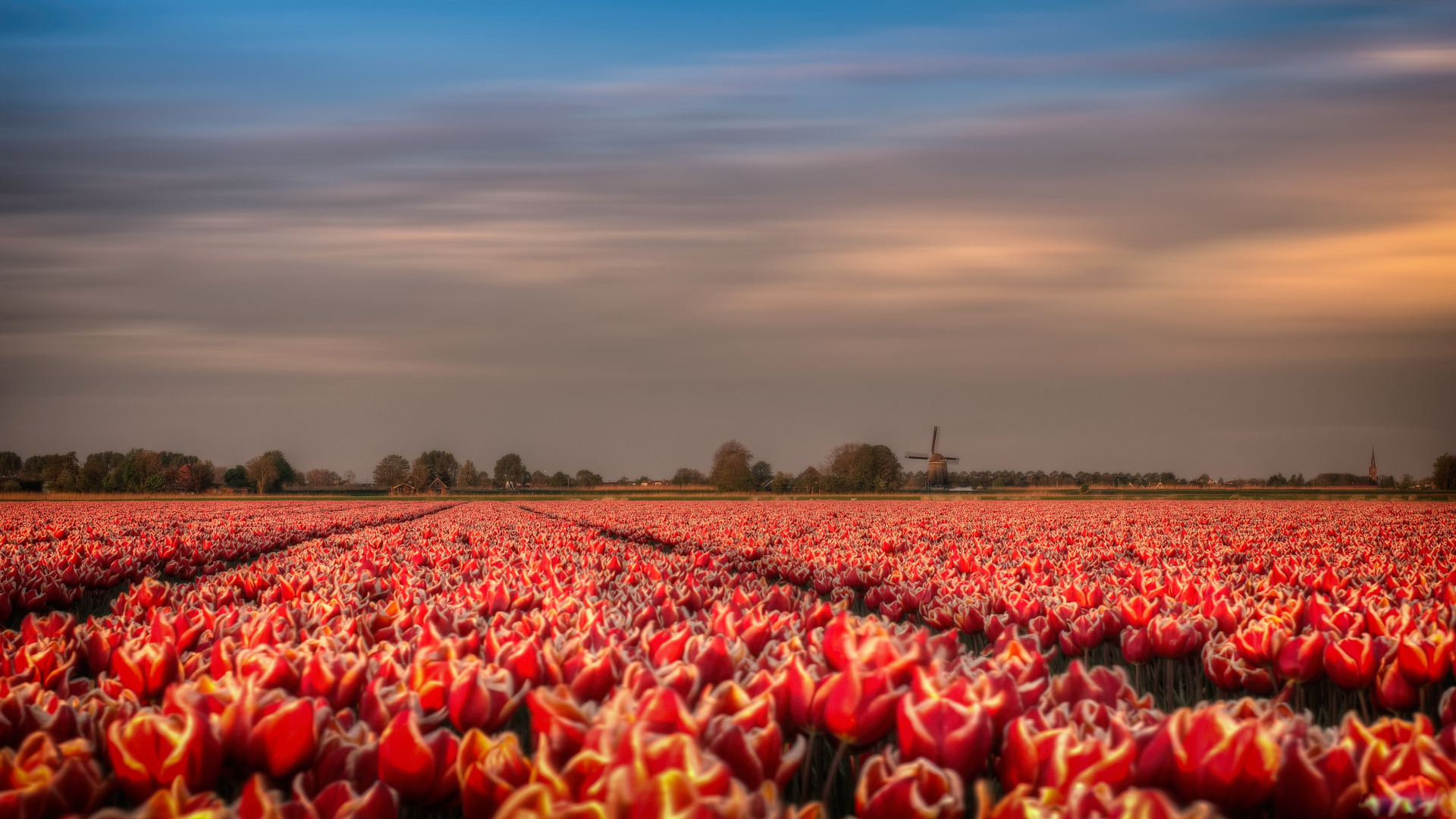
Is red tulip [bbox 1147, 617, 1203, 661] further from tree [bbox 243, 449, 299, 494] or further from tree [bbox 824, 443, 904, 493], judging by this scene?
tree [bbox 243, 449, 299, 494]

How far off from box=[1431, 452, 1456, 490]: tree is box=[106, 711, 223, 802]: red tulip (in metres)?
107

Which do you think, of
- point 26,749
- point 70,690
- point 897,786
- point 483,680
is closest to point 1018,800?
point 897,786

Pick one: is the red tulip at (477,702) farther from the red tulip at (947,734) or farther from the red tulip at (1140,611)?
the red tulip at (1140,611)

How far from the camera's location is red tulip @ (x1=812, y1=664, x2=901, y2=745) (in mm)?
2412

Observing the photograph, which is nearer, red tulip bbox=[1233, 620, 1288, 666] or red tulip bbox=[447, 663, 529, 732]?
red tulip bbox=[447, 663, 529, 732]

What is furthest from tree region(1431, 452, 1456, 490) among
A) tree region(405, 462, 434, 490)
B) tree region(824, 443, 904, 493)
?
tree region(405, 462, 434, 490)

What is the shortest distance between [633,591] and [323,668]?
253cm

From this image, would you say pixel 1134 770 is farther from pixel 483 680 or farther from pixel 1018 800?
pixel 483 680

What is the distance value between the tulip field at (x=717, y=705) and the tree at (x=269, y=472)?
103769 mm

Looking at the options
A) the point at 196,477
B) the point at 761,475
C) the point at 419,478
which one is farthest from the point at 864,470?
the point at 196,477

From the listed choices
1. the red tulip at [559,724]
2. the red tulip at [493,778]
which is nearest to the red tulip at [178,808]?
the red tulip at [493,778]

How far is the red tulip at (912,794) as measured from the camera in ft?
6.14

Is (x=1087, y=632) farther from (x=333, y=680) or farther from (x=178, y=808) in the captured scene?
(x=178, y=808)

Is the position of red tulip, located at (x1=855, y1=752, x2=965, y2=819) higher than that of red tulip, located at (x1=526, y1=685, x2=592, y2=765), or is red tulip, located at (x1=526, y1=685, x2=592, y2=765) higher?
red tulip, located at (x1=526, y1=685, x2=592, y2=765)
